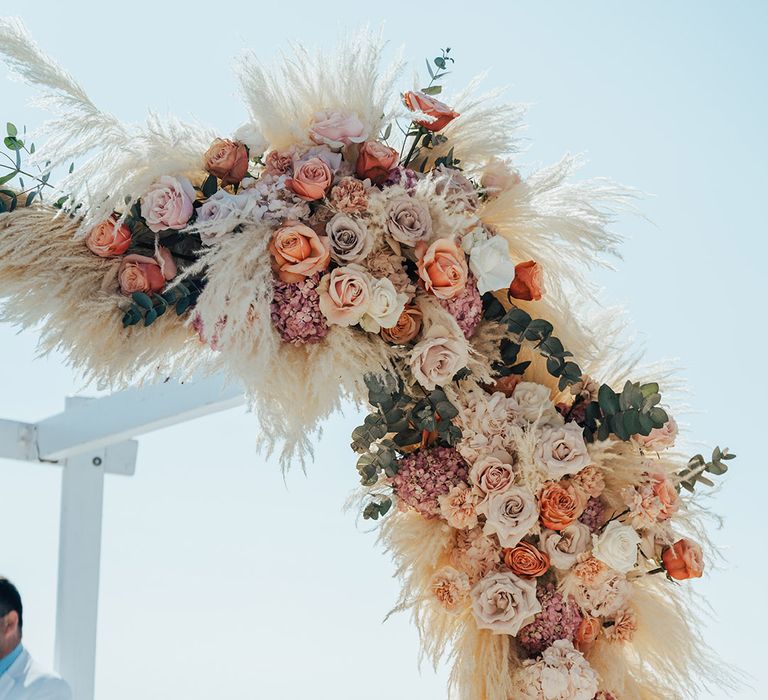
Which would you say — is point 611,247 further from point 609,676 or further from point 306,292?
point 609,676

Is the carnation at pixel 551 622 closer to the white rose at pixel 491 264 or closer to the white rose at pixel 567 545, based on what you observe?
the white rose at pixel 567 545

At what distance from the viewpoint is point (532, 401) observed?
1.83 meters

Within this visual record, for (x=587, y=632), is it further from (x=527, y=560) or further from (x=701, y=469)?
(x=701, y=469)

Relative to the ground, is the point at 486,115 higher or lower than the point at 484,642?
higher

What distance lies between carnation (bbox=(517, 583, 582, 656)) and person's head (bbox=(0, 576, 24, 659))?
6.64ft

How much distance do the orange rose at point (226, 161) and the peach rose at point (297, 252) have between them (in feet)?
0.52

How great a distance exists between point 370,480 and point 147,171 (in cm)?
61

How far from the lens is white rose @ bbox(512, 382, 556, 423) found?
1.82 m

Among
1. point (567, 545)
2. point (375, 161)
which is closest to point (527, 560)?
point (567, 545)

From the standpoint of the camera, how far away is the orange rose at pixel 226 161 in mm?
1771

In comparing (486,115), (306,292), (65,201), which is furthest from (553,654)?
(65,201)

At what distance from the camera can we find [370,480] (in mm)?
1840

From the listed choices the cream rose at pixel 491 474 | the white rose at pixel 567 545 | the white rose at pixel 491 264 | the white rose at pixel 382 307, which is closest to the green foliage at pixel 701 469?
the white rose at pixel 567 545

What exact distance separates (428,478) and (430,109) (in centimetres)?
60
